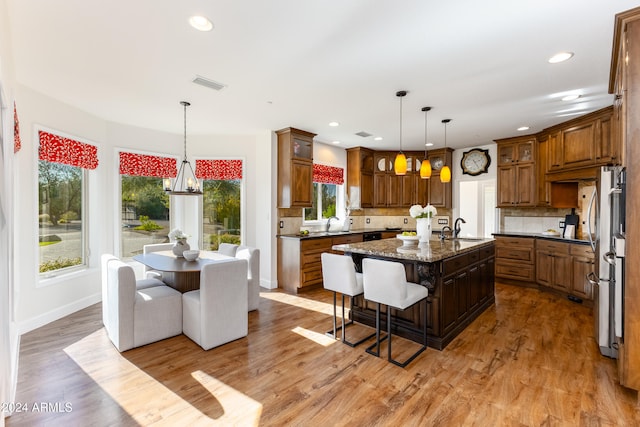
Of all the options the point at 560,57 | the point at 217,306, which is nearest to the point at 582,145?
the point at 560,57

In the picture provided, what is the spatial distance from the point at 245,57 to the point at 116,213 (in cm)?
344

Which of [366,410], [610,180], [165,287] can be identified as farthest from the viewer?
[165,287]

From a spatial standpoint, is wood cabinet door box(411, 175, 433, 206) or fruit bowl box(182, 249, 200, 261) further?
wood cabinet door box(411, 175, 433, 206)

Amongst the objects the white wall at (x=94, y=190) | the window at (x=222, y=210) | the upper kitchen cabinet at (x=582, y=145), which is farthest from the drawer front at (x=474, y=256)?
the window at (x=222, y=210)

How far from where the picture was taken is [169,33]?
89.7 inches

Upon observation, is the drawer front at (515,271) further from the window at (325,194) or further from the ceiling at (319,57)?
the window at (325,194)

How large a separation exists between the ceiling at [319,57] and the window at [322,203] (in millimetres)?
2110

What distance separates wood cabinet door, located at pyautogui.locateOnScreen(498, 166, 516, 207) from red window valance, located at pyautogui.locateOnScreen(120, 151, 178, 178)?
580 centimetres

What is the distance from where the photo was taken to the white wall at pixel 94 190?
11.0ft

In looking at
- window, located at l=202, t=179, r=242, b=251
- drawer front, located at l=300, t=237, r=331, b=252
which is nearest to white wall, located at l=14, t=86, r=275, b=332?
window, located at l=202, t=179, r=242, b=251

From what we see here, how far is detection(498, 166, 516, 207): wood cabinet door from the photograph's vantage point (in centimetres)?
544

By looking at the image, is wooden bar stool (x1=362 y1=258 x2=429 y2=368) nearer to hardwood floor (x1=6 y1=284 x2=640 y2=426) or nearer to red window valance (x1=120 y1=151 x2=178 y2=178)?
hardwood floor (x1=6 y1=284 x2=640 y2=426)

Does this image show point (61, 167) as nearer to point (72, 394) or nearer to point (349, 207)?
point (72, 394)

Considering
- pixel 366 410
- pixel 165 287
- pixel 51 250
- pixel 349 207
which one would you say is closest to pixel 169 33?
pixel 165 287
